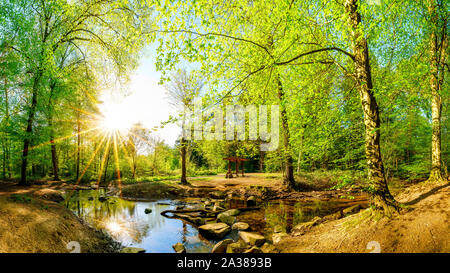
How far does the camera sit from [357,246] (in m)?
3.72

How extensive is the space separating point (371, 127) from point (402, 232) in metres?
2.04

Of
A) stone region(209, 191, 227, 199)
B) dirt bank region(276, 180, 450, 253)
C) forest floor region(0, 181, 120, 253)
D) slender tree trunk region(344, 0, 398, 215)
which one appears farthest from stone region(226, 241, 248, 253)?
stone region(209, 191, 227, 199)

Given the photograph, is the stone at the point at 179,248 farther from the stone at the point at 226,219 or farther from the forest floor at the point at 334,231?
the stone at the point at 226,219

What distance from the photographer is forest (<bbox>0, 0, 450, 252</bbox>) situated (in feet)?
13.0

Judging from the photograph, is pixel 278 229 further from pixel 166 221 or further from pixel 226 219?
pixel 166 221

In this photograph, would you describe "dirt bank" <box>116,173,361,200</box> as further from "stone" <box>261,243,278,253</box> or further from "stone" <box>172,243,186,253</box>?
"stone" <box>172,243,186,253</box>

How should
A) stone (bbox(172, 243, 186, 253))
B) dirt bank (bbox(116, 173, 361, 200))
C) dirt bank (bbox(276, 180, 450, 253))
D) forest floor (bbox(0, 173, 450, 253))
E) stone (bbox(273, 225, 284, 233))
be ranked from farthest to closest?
1. dirt bank (bbox(116, 173, 361, 200))
2. stone (bbox(273, 225, 284, 233))
3. stone (bbox(172, 243, 186, 253))
4. forest floor (bbox(0, 173, 450, 253))
5. dirt bank (bbox(276, 180, 450, 253))

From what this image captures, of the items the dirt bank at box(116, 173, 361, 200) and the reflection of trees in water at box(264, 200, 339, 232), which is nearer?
the reflection of trees in water at box(264, 200, 339, 232)

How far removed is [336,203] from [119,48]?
14.5 m

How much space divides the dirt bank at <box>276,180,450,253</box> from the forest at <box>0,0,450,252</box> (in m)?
0.10

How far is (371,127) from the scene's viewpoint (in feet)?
13.2

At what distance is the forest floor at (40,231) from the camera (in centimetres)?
396

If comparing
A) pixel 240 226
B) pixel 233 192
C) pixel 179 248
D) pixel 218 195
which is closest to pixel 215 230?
pixel 240 226
